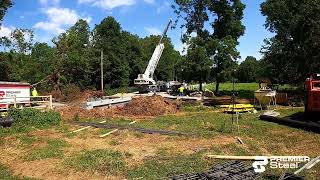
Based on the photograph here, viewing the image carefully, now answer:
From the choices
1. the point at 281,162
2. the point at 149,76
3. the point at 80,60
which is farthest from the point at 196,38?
the point at 281,162

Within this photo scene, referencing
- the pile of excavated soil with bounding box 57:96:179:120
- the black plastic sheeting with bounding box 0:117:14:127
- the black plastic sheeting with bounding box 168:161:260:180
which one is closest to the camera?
the black plastic sheeting with bounding box 168:161:260:180

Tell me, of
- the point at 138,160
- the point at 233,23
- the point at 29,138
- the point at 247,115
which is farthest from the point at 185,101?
the point at 138,160

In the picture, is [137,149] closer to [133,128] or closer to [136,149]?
[136,149]

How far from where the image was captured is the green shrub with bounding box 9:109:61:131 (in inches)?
939

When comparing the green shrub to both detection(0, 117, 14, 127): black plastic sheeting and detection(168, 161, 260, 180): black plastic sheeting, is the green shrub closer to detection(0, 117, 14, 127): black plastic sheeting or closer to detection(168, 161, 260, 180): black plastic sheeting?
detection(0, 117, 14, 127): black plastic sheeting

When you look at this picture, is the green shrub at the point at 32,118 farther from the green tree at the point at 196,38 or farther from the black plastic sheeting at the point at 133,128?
the green tree at the point at 196,38

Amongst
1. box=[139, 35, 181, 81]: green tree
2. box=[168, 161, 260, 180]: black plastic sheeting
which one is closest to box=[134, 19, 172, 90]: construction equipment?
box=[168, 161, 260, 180]: black plastic sheeting

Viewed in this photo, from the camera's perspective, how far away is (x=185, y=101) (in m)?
37.8

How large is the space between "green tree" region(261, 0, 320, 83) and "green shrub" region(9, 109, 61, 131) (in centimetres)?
2460

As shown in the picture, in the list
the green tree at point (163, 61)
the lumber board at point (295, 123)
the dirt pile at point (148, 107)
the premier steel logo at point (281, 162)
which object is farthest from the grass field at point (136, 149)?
the green tree at point (163, 61)

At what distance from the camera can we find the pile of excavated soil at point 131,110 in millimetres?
28969

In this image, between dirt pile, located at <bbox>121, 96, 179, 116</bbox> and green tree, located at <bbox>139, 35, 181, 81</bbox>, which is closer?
dirt pile, located at <bbox>121, 96, 179, 116</bbox>

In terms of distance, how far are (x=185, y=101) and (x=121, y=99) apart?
6.16m

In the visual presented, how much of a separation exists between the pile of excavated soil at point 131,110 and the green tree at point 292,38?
46.5 ft
